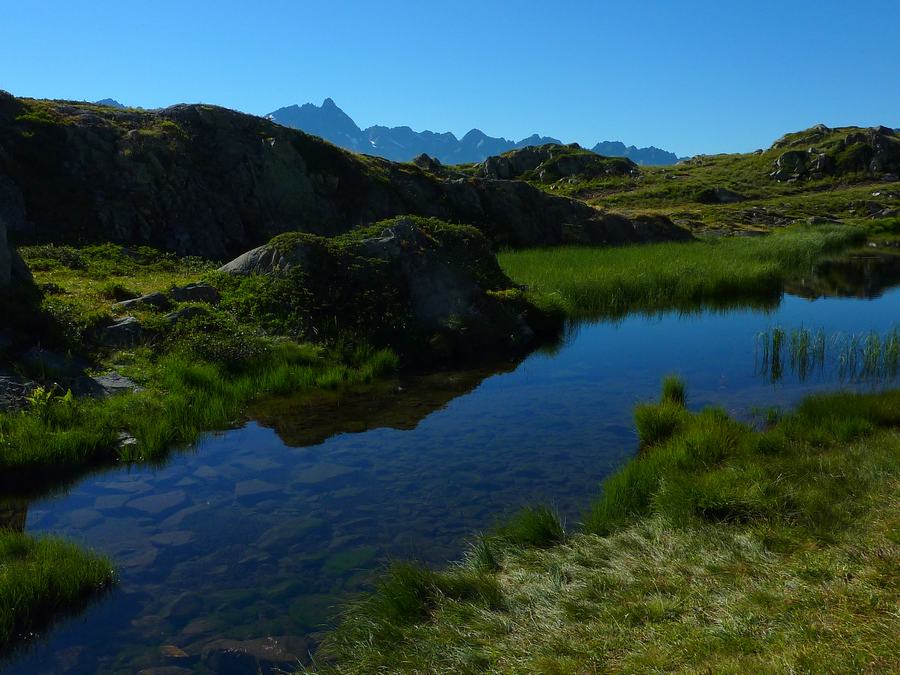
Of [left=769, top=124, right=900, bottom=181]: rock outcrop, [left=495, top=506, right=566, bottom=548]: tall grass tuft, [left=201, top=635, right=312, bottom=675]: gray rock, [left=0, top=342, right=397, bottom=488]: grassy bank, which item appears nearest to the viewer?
[left=201, top=635, right=312, bottom=675]: gray rock

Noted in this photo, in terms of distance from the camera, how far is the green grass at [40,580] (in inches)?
312

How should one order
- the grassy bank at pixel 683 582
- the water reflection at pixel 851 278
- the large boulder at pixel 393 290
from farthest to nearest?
the water reflection at pixel 851 278, the large boulder at pixel 393 290, the grassy bank at pixel 683 582

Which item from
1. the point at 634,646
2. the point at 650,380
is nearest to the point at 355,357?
the point at 650,380

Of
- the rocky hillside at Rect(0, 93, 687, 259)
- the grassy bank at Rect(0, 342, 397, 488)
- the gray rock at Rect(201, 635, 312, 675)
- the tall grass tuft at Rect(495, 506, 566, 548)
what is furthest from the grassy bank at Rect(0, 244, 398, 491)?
the tall grass tuft at Rect(495, 506, 566, 548)

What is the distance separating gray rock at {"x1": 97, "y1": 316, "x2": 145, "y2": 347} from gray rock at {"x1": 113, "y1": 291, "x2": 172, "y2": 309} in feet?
3.49

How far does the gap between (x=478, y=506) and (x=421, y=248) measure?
48.3ft

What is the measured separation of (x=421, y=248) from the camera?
24781 mm

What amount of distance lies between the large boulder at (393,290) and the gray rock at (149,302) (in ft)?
8.85

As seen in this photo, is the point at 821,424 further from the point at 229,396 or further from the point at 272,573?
the point at 229,396

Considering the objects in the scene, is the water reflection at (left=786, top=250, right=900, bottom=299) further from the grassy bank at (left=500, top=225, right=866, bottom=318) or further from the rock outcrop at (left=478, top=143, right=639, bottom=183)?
the rock outcrop at (left=478, top=143, right=639, bottom=183)

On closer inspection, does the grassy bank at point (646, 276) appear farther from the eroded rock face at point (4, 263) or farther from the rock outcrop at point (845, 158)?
the rock outcrop at point (845, 158)

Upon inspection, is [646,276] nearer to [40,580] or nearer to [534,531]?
[534,531]

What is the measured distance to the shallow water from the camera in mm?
8273

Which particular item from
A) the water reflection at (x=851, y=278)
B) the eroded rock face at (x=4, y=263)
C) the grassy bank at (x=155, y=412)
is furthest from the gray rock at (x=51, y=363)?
the water reflection at (x=851, y=278)
